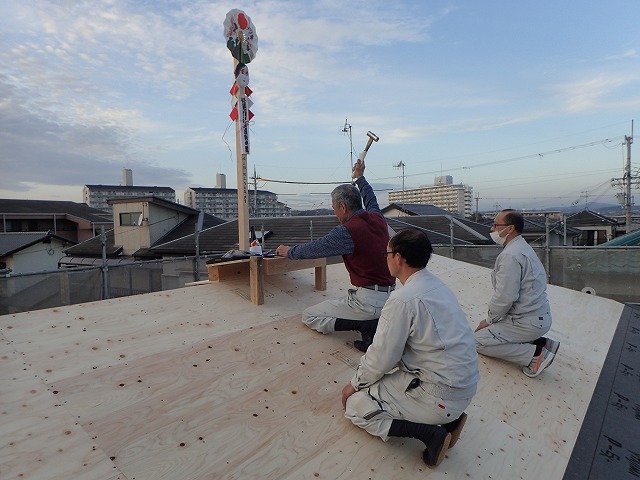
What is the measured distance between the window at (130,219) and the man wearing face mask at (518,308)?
17.9 m

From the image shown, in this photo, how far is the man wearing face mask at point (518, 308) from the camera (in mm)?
3488

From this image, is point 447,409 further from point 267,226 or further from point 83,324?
point 267,226

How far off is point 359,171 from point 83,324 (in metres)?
3.17

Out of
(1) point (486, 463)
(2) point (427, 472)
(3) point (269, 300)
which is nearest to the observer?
(2) point (427, 472)

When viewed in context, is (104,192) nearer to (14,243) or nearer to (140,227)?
(14,243)

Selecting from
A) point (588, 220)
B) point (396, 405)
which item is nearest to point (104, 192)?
point (588, 220)

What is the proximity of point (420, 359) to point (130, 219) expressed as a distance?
19251mm

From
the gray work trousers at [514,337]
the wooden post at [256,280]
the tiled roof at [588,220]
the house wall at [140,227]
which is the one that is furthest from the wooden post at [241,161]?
the tiled roof at [588,220]

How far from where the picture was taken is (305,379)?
2.89m

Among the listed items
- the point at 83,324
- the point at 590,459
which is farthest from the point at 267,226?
the point at 590,459

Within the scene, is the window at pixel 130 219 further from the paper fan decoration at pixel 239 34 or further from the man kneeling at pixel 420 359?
the man kneeling at pixel 420 359

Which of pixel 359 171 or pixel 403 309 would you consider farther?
pixel 359 171

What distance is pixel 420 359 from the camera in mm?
2174

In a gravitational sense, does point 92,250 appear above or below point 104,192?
below
